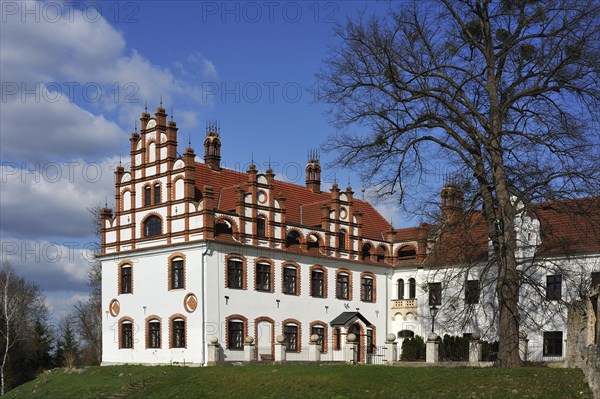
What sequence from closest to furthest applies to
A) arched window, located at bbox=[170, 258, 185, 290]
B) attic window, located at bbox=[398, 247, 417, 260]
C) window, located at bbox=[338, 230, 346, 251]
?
arched window, located at bbox=[170, 258, 185, 290] → window, located at bbox=[338, 230, 346, 251] → attic window, located at bbox=[398, 247, 417, 260]

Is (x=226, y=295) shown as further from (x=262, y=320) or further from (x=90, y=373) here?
(x=90, y=373)

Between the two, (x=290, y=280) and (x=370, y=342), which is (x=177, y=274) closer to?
(x=290, y=280)

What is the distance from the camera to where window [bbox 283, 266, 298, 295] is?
37.8 meters

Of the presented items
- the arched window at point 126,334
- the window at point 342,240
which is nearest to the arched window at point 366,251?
the window at point 342,240

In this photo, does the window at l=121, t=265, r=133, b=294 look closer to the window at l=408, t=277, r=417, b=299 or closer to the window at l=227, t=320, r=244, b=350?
the window at l=227, t=320, r=244, b=350

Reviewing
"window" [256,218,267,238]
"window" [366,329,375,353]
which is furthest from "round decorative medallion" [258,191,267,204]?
"window" [366,329,375,353]

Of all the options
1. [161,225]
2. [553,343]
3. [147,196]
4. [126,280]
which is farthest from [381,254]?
[126,280]

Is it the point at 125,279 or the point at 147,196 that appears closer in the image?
the point at 147,196

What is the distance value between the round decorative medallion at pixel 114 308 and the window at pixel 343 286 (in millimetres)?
11350

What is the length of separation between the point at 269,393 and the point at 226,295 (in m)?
12.1

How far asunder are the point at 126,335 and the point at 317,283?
32.8ft

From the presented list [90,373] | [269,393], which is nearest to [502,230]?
[269,393]

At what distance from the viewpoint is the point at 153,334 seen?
36156mm

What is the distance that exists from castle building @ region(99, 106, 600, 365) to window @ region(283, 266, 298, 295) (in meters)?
0.06
